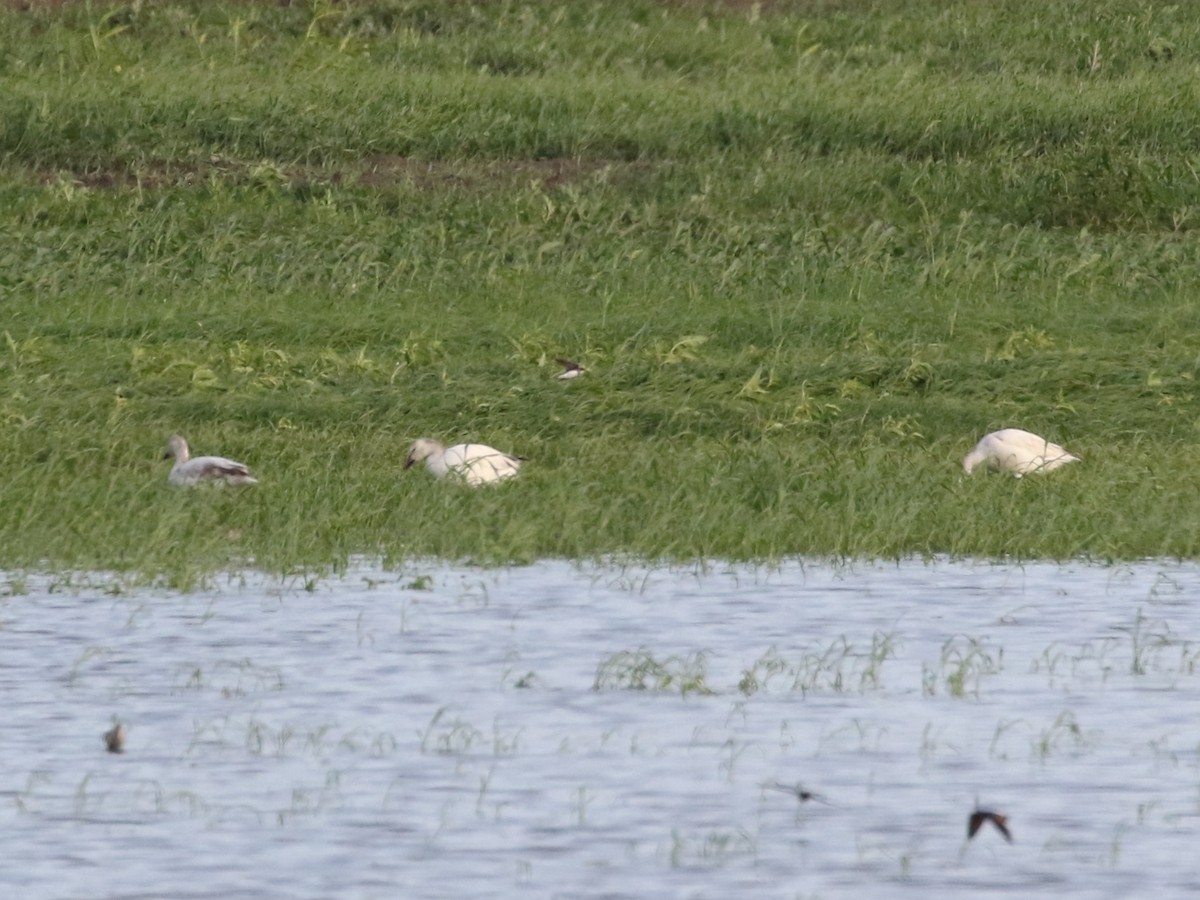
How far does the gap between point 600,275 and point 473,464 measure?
705 cm

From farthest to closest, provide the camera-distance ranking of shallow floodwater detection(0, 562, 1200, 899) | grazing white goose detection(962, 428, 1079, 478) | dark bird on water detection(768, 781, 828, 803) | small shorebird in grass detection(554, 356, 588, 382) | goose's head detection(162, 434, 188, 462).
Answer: small shorebird in grass detection(554, 356, 588, 382)
goose's head detection(162, 434, 188, 462)
grazing white goose detection(962, 428, 1079, 478)
dark bird on water detection(768, 781, 828, 803)
shallow floodwater detection(0, 562, 1200, 899)

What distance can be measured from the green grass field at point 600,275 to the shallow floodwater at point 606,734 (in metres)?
0.82

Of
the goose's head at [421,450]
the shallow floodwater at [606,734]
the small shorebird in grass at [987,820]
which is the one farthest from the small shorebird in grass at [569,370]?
the small shorebird in grass at [987,820]

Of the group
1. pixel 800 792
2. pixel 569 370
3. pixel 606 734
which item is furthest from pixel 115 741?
pixel 569 370

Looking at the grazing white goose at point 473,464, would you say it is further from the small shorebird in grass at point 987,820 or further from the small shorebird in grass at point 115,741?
the small shorebird in grass at point 987,820

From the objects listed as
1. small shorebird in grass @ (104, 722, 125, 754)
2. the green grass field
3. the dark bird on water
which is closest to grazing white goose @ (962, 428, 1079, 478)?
the green grass field

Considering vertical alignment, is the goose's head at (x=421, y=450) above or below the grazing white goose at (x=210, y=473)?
below

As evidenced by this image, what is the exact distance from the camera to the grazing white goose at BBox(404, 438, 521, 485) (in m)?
10.4

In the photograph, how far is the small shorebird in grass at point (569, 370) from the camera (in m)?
13.1

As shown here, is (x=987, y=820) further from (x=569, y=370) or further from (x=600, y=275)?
(x=600, y=275)

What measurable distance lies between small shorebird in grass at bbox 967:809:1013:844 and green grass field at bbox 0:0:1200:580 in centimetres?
396

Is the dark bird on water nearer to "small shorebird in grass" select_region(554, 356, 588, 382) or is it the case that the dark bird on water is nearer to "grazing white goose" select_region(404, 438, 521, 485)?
"grazing white goose" select_region(404, 438, 521, 485)

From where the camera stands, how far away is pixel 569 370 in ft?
44.0

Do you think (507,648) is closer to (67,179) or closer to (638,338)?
(638,338)
